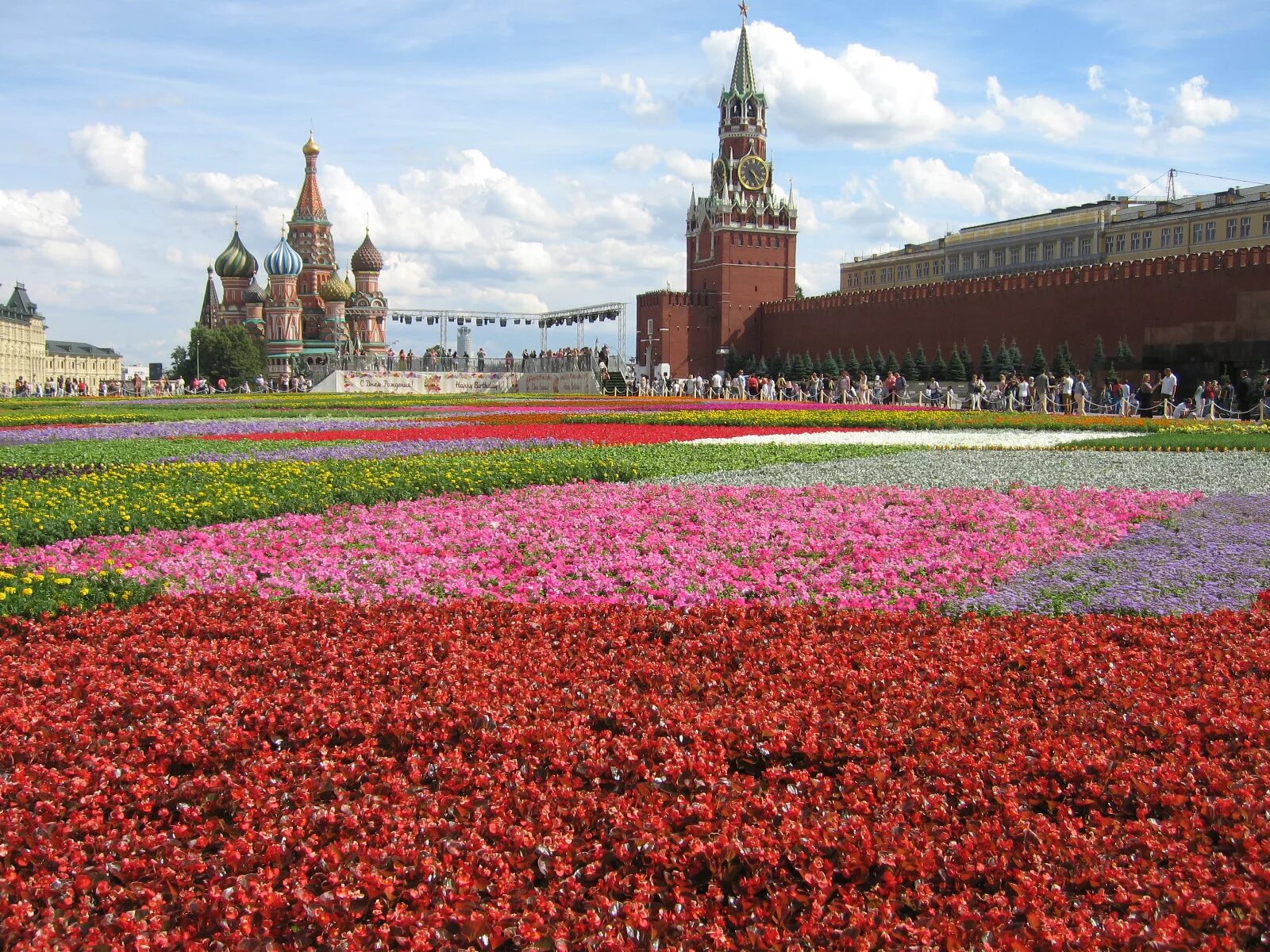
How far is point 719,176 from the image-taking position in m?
63.1

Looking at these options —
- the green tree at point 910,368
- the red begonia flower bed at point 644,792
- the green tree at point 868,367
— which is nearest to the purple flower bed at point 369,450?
the red begonia flower bed at point 644,792

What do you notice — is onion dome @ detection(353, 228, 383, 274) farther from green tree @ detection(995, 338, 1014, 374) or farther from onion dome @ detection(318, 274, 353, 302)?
green tree @ detection(995, 338, 1014, 374)

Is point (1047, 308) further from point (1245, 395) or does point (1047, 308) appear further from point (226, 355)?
point (226, 355)

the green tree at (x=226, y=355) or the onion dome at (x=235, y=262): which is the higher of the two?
the onion dome at (x=235, y=262)

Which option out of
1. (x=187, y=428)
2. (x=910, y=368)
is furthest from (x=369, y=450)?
(x=910, y=368)

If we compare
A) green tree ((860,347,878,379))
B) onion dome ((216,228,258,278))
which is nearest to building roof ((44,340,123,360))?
onion dome ((216,228,258,278))

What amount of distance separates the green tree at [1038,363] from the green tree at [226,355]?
3824 centimetres

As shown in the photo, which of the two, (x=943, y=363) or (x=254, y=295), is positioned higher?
(x=254, y=295)

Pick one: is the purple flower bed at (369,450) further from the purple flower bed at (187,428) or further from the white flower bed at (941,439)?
the purple flower bed at (187,428)

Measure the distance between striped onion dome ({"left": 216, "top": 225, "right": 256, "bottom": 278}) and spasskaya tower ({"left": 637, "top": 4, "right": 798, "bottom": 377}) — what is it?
25.5 meters

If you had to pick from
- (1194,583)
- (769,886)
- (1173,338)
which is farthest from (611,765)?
(1173,338)

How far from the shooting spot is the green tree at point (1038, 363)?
1522 inches

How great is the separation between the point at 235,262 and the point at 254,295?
10.7 ft

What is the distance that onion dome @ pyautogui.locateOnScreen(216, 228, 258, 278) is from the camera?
6744 centimetres
